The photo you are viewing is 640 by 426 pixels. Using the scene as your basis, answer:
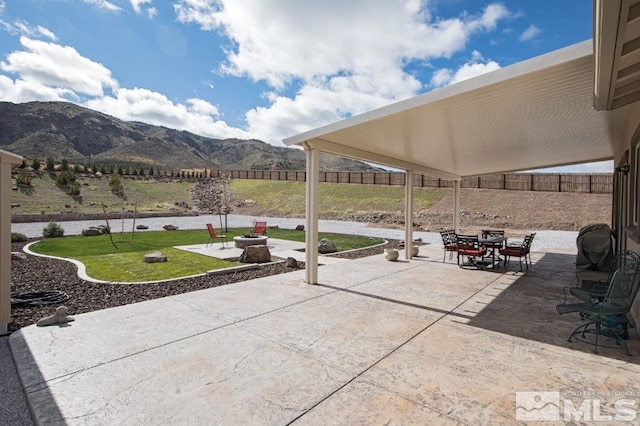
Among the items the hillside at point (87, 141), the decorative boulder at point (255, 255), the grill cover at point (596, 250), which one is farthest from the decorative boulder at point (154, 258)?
the hillside at point (87, 141)

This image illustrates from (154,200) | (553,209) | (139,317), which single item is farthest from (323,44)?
(154,200)

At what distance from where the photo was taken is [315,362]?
11.4ft

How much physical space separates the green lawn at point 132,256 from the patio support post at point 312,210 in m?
2.73

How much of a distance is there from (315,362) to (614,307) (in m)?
3.41

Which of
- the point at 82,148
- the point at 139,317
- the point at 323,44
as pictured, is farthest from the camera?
the point at 82,148

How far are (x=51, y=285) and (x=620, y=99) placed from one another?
9.62m

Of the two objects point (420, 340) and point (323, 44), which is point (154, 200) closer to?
point (323, 44)

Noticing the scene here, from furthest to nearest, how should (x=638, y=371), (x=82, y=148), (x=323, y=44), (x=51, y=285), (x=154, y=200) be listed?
(x=82, y=148) → (x=154, y=200) → (x=323, y=44) → (x=51, y=285) → (x=638, y=371)

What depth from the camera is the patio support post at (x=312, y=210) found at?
689 centimetres

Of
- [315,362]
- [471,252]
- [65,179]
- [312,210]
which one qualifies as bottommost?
[315,362]

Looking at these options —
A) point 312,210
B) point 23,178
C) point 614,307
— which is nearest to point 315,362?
point 614,307

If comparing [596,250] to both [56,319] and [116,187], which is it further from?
[116,187]

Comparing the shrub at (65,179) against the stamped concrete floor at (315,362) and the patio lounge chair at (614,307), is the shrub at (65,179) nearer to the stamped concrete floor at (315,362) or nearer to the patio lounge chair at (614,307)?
the stamped concrete floor at (315,362)

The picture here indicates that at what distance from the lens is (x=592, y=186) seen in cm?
2406
